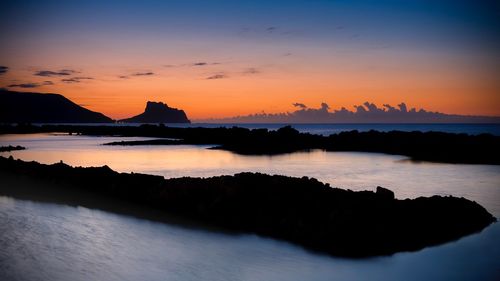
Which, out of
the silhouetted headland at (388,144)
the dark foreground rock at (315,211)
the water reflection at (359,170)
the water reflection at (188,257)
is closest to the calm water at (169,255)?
the water reflection at (188,257)

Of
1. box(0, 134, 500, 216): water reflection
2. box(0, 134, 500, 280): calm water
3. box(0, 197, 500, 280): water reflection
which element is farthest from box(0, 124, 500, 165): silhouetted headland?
box(0, 197, 500, 280): water reflection

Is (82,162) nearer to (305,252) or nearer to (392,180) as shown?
(392,180)

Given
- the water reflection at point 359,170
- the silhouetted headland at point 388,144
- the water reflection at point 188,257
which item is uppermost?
the silhouetted headland at point 388,144

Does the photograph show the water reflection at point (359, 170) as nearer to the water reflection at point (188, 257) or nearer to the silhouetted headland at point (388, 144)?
the silhouetted headland at point (388, 144)

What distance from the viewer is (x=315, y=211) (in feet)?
29.3

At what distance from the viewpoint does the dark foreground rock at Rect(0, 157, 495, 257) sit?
26.7 feet

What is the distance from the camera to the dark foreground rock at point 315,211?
8141 mm

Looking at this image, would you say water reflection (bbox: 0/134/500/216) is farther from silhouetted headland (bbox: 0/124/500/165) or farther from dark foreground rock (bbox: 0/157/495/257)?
silhouetted headland (bbox: 0/124/500/165)

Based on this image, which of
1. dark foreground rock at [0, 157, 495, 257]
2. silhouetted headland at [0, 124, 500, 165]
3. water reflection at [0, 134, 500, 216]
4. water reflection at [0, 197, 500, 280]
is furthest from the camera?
silhouetted headland at [0, 124, 500, 165]

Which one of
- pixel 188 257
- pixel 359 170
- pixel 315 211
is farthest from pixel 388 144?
pixel 188 257

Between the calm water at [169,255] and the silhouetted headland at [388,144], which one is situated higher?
the silhouetted headland at [388,144]

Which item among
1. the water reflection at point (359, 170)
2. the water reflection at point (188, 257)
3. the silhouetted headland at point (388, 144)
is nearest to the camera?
the water reflection at point (188, 257)

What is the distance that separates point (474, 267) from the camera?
7559mm

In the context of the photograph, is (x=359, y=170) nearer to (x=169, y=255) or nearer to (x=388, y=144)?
(x=388, y=144)
